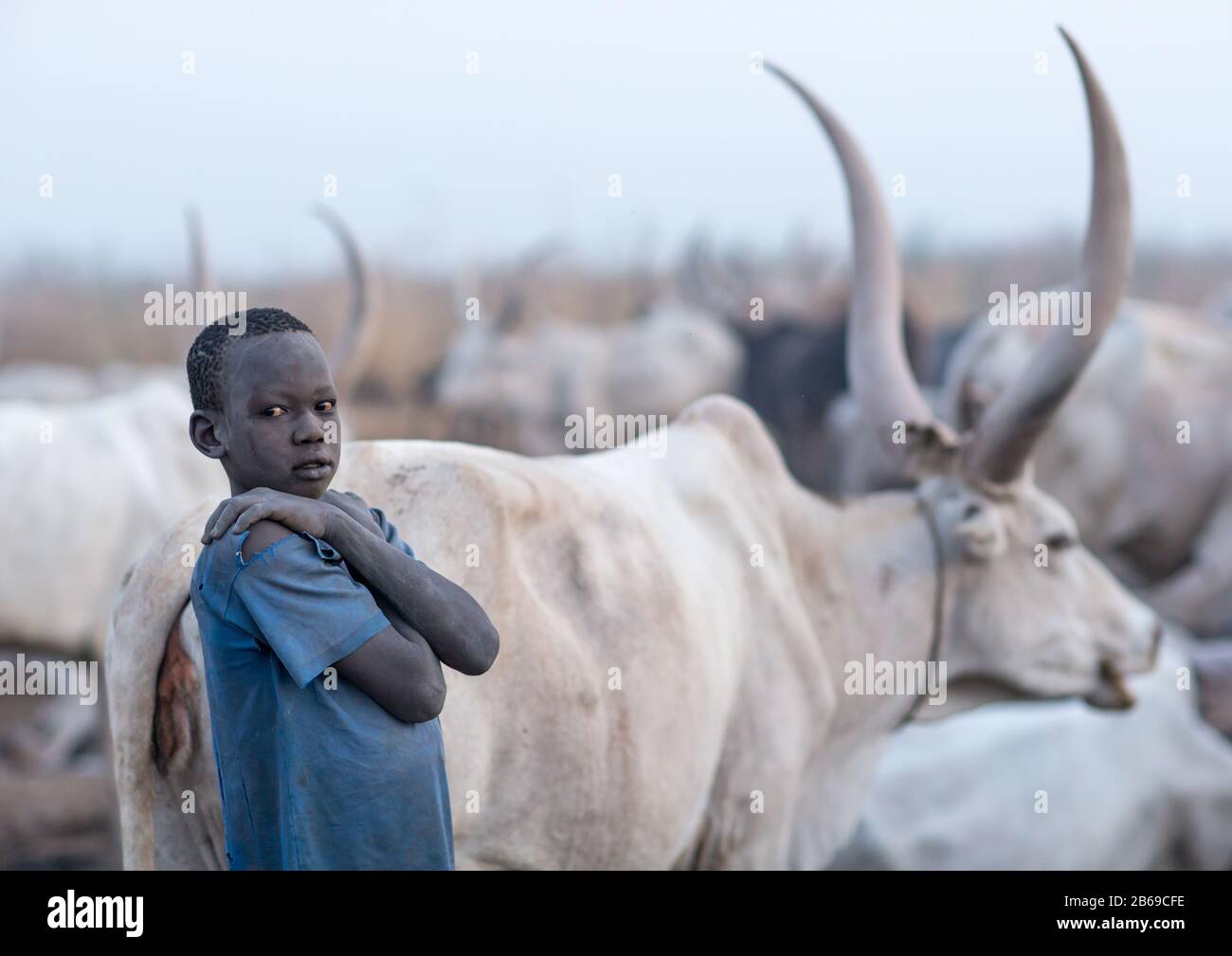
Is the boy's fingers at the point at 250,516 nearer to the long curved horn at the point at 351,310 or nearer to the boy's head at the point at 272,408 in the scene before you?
the boy's head at the point at 272,408

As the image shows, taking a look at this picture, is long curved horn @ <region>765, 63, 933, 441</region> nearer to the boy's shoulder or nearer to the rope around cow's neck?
the rope around cow's neck

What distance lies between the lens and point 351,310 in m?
5.66

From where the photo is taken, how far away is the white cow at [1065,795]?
416 centimetres

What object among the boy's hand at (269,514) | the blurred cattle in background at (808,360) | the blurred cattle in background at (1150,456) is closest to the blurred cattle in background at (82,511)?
the blurred cattle in background at (1150,456)

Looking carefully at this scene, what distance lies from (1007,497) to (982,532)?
145mm

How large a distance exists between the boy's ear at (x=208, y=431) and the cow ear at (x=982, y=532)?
1846 millimetres

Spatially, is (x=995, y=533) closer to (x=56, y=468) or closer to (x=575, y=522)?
(x=575, y=522)

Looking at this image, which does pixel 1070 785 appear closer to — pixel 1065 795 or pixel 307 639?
pixel 1065 795

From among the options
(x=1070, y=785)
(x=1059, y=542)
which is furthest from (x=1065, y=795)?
(x=1059, y=542)

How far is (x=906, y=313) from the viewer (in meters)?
8.14

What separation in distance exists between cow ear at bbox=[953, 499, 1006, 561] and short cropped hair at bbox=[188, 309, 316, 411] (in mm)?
1795

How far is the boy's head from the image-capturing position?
5.63ft

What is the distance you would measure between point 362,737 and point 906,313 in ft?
22.3
